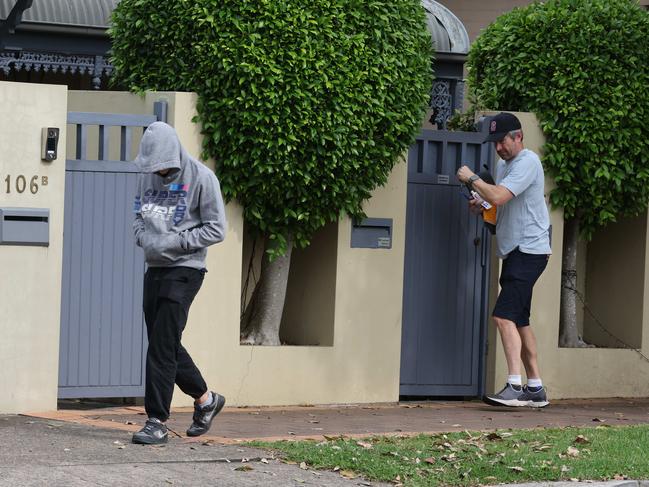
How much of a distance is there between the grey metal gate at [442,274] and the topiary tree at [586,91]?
53 centimetres

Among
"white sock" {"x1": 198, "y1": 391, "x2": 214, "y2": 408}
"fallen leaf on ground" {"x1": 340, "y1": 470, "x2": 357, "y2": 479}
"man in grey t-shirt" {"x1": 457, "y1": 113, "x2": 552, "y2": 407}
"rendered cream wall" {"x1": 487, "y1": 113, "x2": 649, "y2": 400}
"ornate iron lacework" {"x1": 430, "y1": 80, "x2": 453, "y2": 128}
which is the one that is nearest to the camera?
"fallen leaf on ground" {"x1": 340, "y1": 470, "x2": 357, "y2": 479}

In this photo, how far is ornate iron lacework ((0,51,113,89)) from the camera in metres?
15.0

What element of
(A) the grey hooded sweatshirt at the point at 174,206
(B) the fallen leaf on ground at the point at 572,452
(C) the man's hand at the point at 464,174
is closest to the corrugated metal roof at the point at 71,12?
(C) the man's hand at the point at 464,174

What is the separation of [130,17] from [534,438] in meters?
3.90

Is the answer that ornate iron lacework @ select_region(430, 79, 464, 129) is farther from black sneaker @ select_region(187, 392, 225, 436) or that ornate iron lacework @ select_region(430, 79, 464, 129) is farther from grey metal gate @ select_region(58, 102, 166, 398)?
black sneaker @ select_region(187, 392, 225, 436)

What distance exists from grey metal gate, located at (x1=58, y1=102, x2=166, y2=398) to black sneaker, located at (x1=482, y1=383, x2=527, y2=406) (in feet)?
7.65

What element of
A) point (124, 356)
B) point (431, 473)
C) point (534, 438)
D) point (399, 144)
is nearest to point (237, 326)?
point (124, 356)

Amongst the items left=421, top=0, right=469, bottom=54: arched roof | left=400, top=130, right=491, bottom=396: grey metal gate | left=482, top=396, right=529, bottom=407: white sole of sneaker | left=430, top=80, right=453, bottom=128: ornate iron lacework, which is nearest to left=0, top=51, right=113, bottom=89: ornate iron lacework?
left=430, top=80, right=453, bottom=128: ornate iron lacework

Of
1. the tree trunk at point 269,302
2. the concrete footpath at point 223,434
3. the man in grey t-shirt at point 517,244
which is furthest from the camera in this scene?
the tree trunk at point 269,302

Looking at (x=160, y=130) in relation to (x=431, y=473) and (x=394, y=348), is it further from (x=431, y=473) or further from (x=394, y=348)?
(x=394, y=348)

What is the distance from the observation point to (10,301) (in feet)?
28.9

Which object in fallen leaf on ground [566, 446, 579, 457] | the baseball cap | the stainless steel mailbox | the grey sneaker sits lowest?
fallen leaf on ground [566, 446, 579, 457]

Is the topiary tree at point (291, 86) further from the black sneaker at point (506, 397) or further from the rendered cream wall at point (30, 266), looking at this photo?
the black sneaker at point (506, 397)

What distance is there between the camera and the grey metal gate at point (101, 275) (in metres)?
9.23
